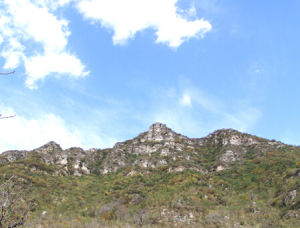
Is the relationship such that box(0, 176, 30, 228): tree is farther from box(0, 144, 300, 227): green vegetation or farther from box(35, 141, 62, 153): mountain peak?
box(35, 141, 62, 153): mountain peak

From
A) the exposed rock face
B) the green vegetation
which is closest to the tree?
the green vegetation

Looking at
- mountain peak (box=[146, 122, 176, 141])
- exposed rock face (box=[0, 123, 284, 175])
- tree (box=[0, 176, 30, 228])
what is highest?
mountain peak (box=[146, 122, 176, 141])

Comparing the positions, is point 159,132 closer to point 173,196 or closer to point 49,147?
point 49,147

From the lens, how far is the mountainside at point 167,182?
38181 mm

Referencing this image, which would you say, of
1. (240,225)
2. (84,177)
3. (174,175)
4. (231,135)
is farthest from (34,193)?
(231,135)

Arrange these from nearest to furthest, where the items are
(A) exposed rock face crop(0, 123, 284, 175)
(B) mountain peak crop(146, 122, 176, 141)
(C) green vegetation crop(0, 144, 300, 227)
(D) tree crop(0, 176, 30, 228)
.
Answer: (D) tree crop(0, 176, 30, 228), (C) green vegetation crop(0, 144, 300, 227), (A) exposed rock face crop(0, 123, 284, 175), (B) mountain peak crop(146, 122, 176, 141)

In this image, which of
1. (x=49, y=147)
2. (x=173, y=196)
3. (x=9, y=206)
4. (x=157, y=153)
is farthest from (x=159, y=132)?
(x=9, y=206)

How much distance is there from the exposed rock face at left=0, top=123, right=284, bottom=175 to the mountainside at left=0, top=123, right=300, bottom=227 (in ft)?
0.97

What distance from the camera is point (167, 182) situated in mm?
57188

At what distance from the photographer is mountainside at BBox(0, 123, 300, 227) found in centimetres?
3818

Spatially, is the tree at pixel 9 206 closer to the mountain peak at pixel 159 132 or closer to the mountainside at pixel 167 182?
the mountainside at pixel 167 182

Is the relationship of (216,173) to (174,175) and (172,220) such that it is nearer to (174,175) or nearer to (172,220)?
(174,175)

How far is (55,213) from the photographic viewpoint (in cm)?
4550

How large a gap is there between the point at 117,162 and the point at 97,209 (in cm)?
3606
